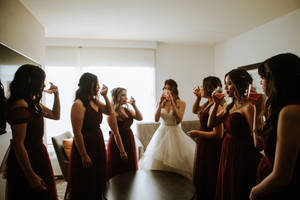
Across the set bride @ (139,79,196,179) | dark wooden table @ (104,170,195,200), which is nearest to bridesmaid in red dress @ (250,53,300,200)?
dark wooden table @ (104,170,195,200)

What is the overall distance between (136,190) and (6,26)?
2.13 meters

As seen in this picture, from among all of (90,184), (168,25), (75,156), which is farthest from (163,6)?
(90,184)

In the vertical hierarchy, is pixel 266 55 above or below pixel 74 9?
below

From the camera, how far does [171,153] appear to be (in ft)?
7.89

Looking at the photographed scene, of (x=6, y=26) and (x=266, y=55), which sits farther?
(x=266, y=55)

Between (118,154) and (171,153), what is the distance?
0.66 metres

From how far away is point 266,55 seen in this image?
10.7 feet

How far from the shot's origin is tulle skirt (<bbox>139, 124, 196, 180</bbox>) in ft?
7.71

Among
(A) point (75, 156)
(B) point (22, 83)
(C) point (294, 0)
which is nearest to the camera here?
(B) point (22, 83)

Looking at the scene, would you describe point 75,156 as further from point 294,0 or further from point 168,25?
point 294,0

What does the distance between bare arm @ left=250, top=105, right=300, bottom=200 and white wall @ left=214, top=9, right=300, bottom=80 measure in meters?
2.33

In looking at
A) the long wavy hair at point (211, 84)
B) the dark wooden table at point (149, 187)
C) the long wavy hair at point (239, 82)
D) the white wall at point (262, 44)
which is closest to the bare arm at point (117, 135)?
the dark wooden table at point (149, 187)

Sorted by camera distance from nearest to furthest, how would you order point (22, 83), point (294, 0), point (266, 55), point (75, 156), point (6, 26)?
1. point (22, 83)
2. point (75, 156)
3. point (6, 26)
4. point (294, 0)
5. point (266, 55)

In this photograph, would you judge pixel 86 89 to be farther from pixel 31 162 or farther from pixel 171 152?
pixel 171 152
